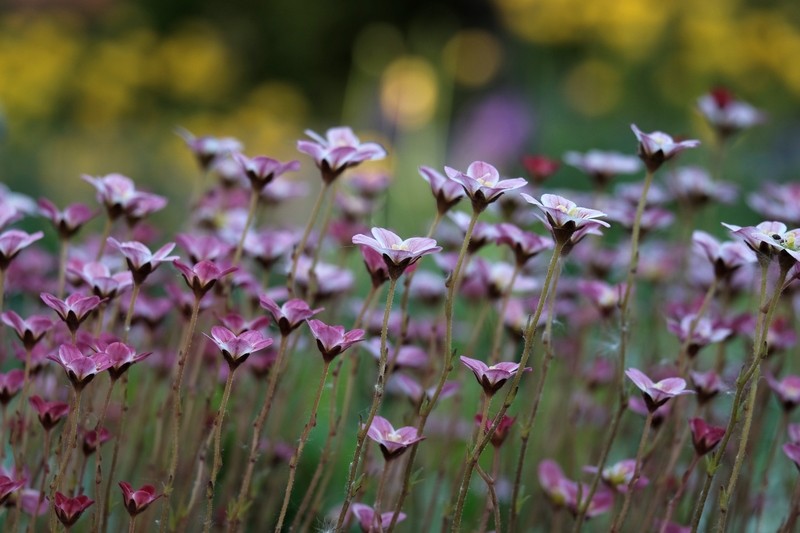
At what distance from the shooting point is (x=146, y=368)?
119 centimetres

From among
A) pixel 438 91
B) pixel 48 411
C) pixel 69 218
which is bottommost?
pixel 438 91

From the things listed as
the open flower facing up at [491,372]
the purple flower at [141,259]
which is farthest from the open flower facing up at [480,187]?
the purple flower at [141,259]

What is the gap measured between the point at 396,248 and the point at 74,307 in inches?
10.4

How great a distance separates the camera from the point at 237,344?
2.28ft

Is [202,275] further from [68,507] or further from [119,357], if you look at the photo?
[68,507]

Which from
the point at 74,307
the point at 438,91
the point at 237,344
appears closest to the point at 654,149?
the point at 237,344

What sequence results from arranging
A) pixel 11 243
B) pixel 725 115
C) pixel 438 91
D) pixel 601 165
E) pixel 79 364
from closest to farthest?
pixel 79 364
pixel 11 243
pixel 601 165
pixel 725 115
pixel 438 91

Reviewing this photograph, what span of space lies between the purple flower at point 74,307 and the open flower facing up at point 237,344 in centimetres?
10

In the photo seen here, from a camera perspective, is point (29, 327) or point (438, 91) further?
point (438, 91)

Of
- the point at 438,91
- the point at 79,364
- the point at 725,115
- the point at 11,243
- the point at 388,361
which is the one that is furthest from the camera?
the point at 438,91

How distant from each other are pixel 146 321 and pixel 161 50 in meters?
4.04

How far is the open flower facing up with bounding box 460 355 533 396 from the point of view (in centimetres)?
69

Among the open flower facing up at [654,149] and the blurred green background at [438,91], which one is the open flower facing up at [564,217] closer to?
the open flower facing up at [654,149]

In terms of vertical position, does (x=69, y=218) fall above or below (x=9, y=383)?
above
